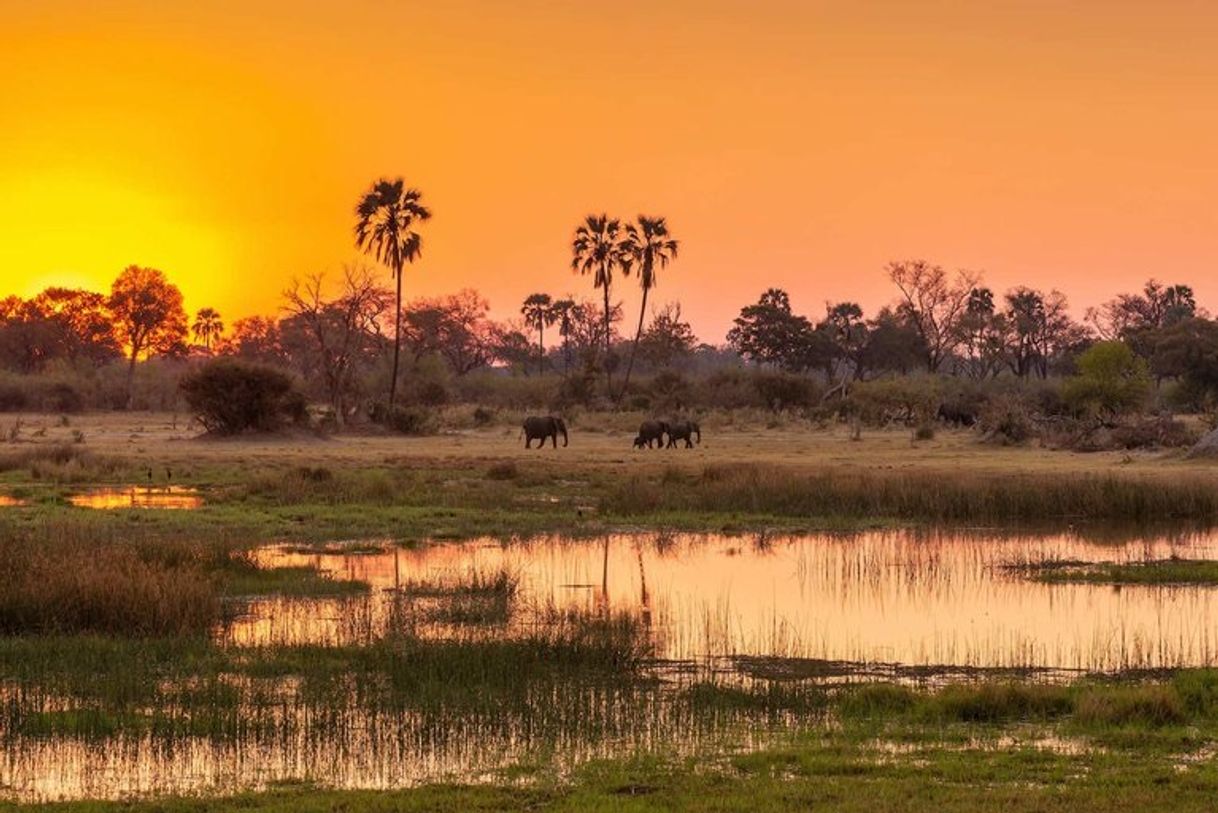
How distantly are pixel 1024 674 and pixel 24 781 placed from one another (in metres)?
10.2

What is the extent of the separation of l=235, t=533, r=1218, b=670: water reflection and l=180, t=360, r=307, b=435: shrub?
103ft

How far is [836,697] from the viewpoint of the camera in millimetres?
15414

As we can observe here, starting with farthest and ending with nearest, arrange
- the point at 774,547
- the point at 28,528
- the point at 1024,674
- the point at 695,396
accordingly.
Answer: the point at 695,396 → the point at 774,547 → the point at 28,528 → the point at 1024,674

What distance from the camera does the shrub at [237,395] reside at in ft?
195

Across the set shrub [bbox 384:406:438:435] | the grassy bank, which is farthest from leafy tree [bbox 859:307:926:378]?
the grassy bank

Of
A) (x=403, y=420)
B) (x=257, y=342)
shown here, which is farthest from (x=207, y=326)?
(x=403, y=420)

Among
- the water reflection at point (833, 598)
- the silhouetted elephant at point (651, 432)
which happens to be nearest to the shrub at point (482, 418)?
the silhouetted elephant at point (651, 432)

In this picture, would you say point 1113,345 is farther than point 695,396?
No

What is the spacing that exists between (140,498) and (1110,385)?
49932mm

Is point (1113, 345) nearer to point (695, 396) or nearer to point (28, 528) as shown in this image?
point (695, 396)

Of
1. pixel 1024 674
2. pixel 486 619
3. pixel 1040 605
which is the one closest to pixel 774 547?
pixel 1040 605

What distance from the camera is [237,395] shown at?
194 ft

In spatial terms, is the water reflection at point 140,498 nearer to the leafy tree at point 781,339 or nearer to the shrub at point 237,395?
the shrub at point 237,395

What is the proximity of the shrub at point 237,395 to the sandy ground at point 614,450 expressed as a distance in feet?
3.89
